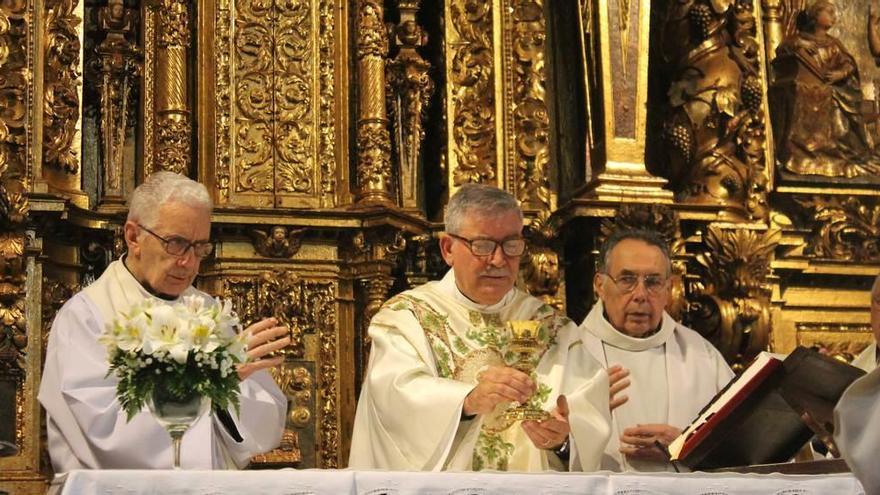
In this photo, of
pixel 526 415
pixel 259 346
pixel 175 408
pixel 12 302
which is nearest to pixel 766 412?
pixel 526 415

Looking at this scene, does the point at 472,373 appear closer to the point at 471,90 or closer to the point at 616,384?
the point at 616,384

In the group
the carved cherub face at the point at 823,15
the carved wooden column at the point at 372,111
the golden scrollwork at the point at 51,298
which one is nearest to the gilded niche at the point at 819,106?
the carved cherub face at the point at 823,15

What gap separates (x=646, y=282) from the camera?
7402mm

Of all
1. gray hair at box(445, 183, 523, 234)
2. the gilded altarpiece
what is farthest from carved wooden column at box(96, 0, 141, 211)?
gray hair at box(445, 183, 523, 234)

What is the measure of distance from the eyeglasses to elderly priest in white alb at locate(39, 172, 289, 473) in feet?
5.56

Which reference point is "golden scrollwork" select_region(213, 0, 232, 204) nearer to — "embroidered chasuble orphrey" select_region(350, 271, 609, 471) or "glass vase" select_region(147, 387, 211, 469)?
"embroidered chasuble orphrey" select_region(350, 271, 609, 471)

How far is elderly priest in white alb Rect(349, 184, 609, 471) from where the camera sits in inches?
255

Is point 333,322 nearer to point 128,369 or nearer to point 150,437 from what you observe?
point 150,437

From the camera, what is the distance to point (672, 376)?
7.49m

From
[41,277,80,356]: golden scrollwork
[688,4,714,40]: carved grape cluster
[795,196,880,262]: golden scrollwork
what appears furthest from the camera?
[795,196,880,262]: golden scrollwork

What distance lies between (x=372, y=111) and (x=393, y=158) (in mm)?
381

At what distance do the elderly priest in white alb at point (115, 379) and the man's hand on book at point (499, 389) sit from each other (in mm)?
760

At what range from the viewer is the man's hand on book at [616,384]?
22.1ft

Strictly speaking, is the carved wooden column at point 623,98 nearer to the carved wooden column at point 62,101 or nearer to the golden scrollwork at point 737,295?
the golden scrollwork at point 737,295
